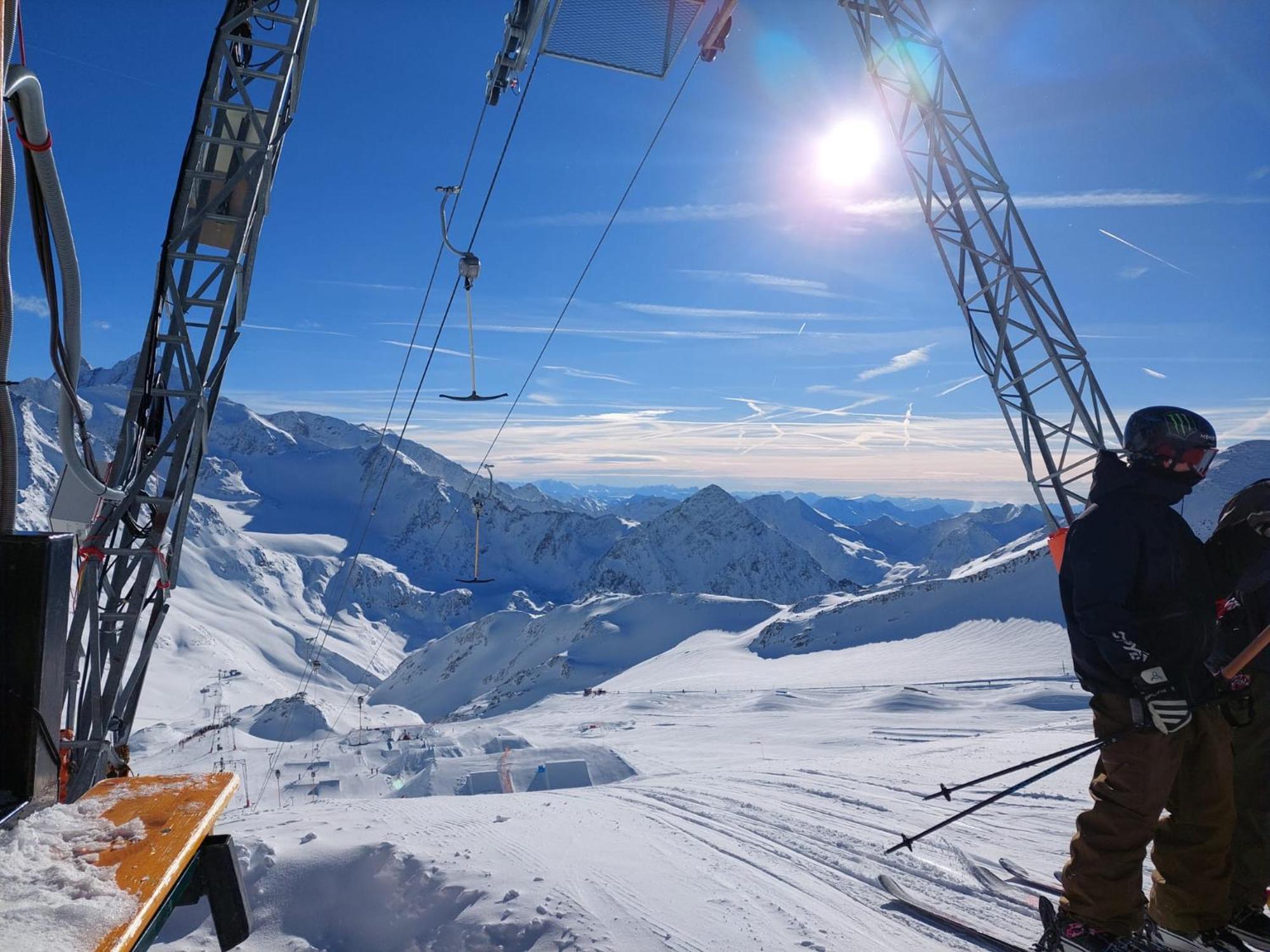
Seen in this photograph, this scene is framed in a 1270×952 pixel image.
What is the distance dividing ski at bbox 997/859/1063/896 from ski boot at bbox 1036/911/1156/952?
1.78 metres

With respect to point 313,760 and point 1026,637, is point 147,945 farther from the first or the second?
point 1026,637

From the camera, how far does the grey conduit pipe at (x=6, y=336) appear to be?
6.98 ft

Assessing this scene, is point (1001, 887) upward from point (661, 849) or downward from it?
upward

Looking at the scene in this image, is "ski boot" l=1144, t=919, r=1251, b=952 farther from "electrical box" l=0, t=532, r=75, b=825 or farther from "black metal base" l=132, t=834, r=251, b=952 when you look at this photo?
"electrical box" l=0, t=532, r=75, b=825

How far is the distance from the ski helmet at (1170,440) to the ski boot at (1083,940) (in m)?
2.31

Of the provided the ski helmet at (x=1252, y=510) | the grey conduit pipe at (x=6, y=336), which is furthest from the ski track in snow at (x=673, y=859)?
the grey conduit pipe at (x=6, y=336)

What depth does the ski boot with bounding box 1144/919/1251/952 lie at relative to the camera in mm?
3559

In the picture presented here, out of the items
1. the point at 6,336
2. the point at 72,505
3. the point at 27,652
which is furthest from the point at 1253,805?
the point at 72,505

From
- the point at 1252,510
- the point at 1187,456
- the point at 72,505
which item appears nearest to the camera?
the point at 1187,456

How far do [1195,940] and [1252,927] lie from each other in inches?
14.5

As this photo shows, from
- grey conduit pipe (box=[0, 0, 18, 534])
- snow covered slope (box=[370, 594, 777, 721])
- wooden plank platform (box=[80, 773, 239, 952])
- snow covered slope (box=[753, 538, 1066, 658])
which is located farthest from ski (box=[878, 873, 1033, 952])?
snow covered slope (box=[370, 594, 777, 721])

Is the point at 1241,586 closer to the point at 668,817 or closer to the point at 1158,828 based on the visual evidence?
the point at 1158,828

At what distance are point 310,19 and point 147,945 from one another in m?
7.36

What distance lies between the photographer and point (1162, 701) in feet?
11.3
